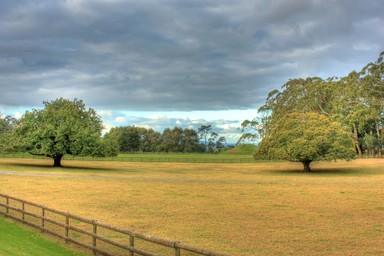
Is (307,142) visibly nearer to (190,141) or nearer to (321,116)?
(321,116)

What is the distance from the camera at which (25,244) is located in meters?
12.9

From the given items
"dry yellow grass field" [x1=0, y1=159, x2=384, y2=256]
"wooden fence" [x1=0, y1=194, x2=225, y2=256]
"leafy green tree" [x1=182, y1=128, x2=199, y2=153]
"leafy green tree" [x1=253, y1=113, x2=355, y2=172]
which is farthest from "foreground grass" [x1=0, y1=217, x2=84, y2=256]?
"leafy green tree" [x1=182, y1=128, x2=199, y2=153]

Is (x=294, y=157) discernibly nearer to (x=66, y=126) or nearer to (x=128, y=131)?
(x=66, y=126)

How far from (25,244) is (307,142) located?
138 ft

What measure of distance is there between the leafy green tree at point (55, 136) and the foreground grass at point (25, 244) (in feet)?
123

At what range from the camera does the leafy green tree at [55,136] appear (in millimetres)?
51469

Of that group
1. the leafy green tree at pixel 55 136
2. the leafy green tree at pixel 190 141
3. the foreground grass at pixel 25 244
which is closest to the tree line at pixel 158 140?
the leafy green tree at pixel 190 141

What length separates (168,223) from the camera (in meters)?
17.7

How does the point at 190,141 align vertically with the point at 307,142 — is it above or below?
above

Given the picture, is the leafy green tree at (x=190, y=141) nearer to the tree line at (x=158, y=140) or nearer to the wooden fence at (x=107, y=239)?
the tree line at (x=158, y=140)

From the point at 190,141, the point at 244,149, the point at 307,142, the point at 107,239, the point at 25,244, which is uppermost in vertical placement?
the point at 190,141

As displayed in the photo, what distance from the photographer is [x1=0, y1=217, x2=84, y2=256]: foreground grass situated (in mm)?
11922

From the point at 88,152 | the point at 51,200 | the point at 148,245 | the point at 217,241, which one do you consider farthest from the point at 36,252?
the point at 88,152

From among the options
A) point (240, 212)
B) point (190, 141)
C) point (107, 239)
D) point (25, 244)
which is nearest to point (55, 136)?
point (240, 212)
